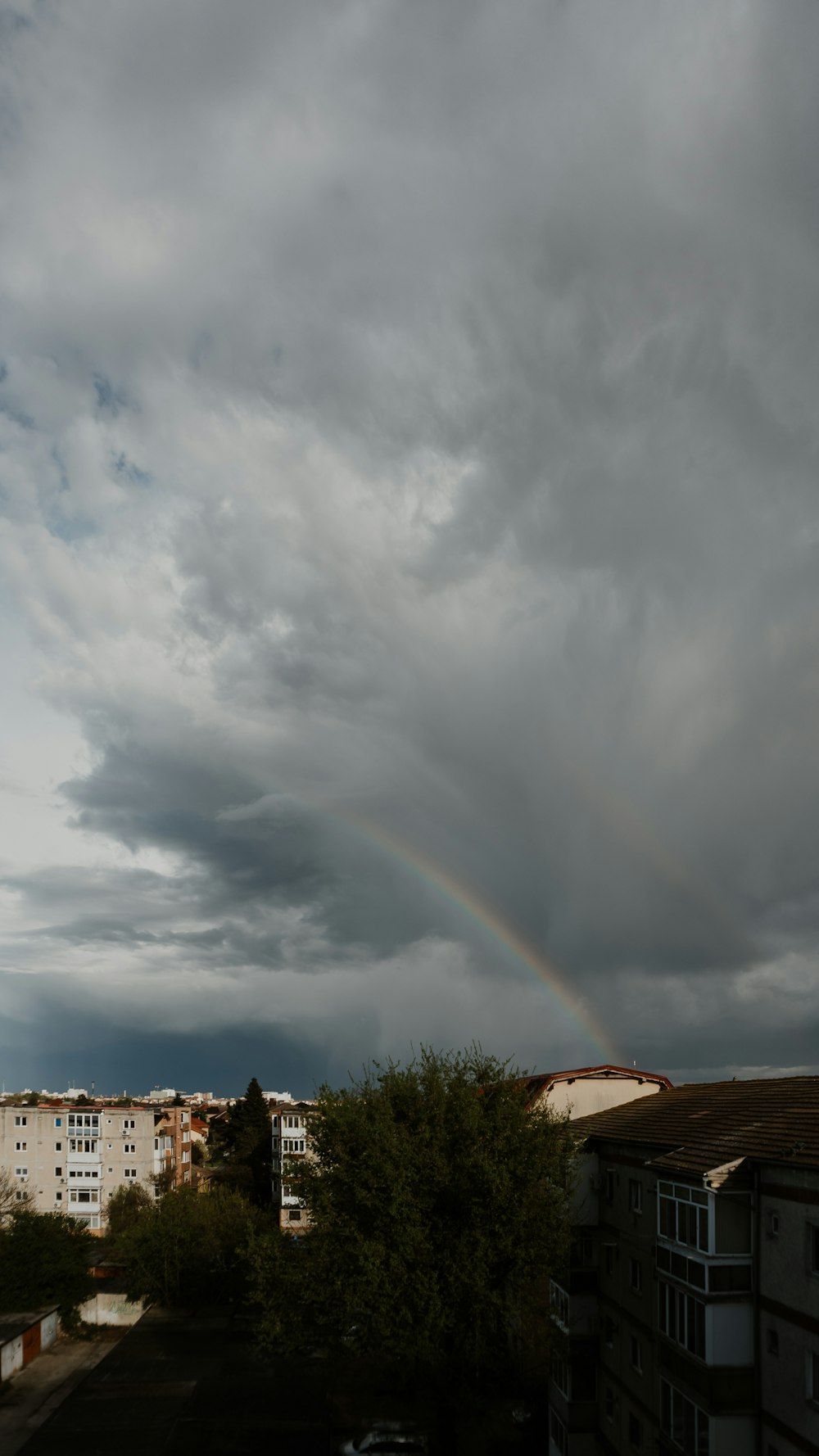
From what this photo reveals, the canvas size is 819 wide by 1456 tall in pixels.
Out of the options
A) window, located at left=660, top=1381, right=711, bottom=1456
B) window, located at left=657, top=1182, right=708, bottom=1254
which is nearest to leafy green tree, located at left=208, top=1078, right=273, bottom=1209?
window, located at left=660, top=1381, right=711, bottom=1456

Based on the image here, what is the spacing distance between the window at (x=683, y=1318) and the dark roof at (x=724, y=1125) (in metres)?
3.32

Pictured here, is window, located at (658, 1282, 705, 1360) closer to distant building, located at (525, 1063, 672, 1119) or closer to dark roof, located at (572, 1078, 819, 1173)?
dark roof, located at (572, 1078, 819, 1173)

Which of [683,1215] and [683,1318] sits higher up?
[683,1215]

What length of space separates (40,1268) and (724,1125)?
47.7 m

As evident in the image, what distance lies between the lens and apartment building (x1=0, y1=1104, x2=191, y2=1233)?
95188 millimetres

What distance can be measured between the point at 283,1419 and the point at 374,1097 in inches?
751

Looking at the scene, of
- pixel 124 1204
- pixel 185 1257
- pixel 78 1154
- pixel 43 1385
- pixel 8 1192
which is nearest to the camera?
pixel 43 1385

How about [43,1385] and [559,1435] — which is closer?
[559,1435]

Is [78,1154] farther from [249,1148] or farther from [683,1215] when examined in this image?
[683,1215]

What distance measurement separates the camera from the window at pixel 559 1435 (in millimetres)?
33031

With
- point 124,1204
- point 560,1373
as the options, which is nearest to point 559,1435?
Result: point 560,1373

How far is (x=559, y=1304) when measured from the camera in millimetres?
35188

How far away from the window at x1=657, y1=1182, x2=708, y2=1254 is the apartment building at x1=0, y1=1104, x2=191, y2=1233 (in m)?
87.6

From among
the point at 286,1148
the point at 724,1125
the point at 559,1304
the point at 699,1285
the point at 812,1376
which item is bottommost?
the point at 286,1148
